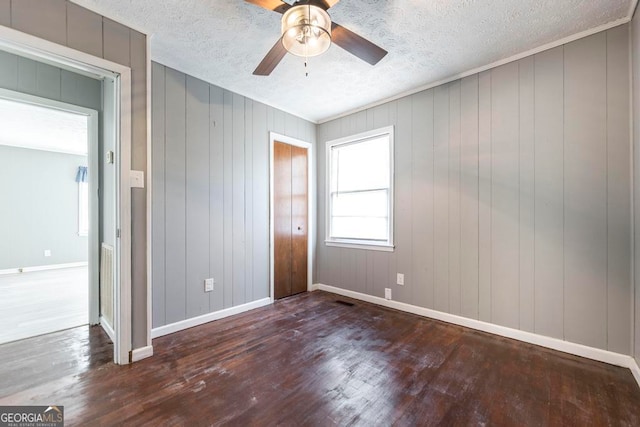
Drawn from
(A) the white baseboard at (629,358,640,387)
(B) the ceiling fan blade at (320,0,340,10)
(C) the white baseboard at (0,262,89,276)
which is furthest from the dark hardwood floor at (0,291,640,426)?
(C) the white baseboard at (0,262,89,276)

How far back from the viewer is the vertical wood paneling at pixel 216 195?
2.95 meters

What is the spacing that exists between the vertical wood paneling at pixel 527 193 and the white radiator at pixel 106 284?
3818 mm

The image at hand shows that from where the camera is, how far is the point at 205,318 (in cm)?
285

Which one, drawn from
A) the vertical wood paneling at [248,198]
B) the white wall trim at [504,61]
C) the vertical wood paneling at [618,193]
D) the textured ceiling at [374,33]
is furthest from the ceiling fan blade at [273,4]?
the vertical wood paneling at [618,193]

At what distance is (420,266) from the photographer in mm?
3100

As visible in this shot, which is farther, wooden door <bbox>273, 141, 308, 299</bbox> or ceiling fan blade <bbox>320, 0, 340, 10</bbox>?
wooden door <bbox>273, 141, 308, 299</bbox>

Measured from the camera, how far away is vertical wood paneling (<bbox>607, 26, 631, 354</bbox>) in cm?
202

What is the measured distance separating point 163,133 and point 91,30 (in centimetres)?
87

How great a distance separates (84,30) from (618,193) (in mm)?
4135

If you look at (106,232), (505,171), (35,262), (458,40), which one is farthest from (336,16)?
(35,262)

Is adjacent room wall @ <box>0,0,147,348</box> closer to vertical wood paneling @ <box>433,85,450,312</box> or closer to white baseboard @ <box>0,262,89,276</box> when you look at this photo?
vertical wood paneling @ <box>433,85,450,312</box>

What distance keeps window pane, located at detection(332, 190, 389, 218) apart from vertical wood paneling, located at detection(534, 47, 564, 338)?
156cm

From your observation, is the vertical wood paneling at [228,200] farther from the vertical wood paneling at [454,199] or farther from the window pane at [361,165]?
the vertical wood paneling at [454,199]

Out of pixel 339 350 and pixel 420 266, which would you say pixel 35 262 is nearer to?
pixel 339 350
